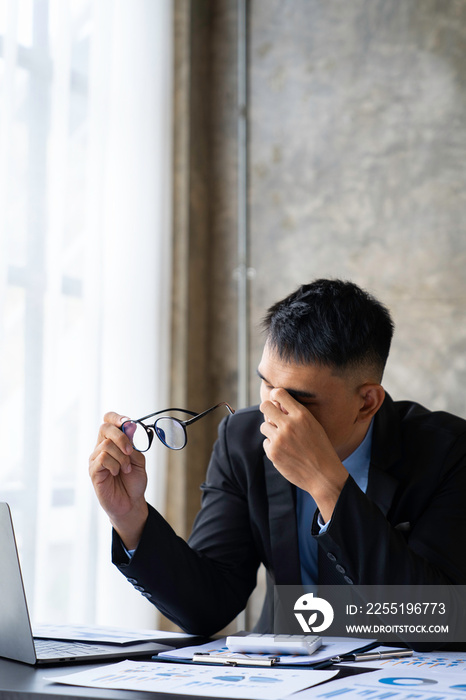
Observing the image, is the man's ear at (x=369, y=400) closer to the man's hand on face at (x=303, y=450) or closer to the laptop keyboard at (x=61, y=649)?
the man's hand on face at (x=303, y=450)

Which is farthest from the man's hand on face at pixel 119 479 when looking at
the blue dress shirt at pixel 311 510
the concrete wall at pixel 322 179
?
the concrete wall at pixel 322 179

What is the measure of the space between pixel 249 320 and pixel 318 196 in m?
0.57

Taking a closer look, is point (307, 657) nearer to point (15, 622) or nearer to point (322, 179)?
point (15, 622)

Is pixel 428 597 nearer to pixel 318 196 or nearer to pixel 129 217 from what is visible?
pixel 129 217

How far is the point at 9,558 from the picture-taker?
1.08 meters

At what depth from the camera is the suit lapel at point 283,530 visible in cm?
150

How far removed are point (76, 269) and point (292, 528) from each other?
1343 mm

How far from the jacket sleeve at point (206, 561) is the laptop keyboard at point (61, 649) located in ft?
0.57

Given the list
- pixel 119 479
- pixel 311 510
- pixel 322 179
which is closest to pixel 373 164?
pixel 322 179

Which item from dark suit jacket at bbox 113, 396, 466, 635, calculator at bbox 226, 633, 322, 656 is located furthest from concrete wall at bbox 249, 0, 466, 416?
calculator at bbox 226, 633, 322, 656

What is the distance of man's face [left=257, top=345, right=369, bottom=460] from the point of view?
142cm

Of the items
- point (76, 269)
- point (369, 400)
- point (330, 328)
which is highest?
point (76, 269)

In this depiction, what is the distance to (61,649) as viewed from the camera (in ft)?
3.83

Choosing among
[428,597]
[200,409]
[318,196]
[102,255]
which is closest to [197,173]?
[318,196]
